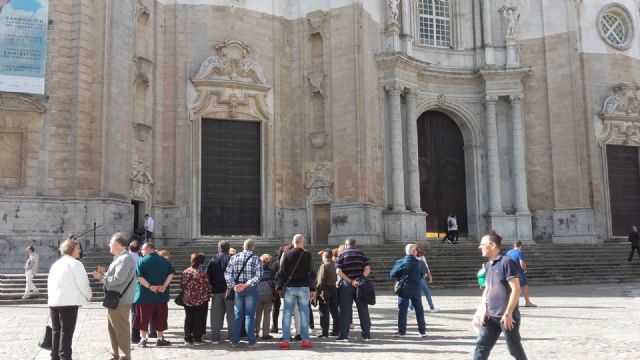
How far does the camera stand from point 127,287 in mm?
8070

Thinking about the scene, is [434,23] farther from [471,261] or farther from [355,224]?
[471,261]

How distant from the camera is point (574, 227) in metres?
29.5

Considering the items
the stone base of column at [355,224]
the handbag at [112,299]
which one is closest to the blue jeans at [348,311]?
the handbag at [112,299]

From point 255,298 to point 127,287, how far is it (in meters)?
2.50

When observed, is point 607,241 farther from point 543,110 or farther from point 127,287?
point 127,287

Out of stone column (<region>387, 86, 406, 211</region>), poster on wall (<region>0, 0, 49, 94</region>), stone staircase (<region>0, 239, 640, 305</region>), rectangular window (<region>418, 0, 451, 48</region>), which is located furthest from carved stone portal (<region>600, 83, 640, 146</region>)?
poster on wall (<region>0, 0, 49, 94</region>)

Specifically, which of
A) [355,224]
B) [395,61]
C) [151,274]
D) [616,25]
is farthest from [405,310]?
[616,25]

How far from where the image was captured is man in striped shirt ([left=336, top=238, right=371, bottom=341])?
10664 millimetres

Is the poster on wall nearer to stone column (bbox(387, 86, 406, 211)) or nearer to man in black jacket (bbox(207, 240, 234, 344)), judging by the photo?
man in black jacket (bbox(207, 240, 234, 344))

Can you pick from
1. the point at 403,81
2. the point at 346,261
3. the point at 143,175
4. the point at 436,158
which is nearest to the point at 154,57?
the point at 143,175

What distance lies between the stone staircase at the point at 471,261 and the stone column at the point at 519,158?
11.8 feet

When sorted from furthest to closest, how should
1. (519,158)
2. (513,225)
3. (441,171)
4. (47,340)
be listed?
(441,171) → (519,158) → (513,225) → (47,340)

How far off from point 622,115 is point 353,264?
24.7 m

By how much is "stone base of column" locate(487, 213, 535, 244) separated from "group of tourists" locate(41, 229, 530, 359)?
19.4m
